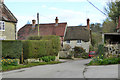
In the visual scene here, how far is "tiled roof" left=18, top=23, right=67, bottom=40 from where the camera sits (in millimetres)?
48531

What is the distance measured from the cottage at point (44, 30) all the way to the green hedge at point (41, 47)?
19926mm

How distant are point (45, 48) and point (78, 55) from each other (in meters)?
18.2

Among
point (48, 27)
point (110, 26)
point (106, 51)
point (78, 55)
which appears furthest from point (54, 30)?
point (106, 51)

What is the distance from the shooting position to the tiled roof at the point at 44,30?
4853 cm

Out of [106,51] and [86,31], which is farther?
[86,31]

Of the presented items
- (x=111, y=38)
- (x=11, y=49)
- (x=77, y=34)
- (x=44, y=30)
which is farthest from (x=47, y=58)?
(x=44, y=30)


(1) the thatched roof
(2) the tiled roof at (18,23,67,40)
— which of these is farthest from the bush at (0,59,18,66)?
(1) the thatched roof

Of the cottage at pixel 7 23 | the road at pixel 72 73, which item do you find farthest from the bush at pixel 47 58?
the road at pixel 72 73

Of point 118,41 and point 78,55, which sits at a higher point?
point 118,41

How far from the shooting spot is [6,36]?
2700cm

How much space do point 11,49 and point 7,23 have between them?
8.62 meters

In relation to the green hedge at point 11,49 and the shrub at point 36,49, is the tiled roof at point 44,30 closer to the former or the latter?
the shrub at point 36,49

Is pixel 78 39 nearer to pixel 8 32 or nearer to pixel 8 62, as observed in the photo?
pixel 8 32

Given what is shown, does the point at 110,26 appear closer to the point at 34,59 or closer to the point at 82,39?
the point at 82,39
